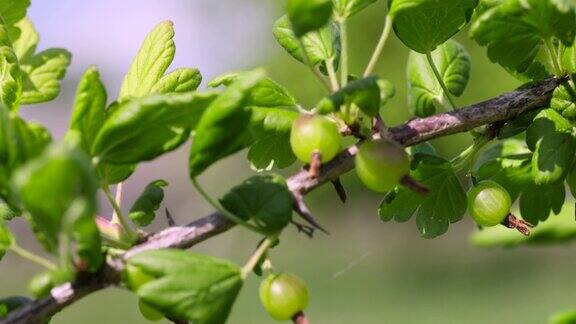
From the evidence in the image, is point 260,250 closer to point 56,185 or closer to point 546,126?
point 56,185

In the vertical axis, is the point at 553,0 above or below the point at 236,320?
above

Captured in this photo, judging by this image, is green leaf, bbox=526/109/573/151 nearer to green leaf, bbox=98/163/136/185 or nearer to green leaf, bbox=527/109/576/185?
green leaf, bbox=527/109/576/185

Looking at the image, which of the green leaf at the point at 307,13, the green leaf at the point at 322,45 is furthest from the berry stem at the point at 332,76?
the green leaf at the point at 307,13

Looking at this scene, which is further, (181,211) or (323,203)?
(181,211)

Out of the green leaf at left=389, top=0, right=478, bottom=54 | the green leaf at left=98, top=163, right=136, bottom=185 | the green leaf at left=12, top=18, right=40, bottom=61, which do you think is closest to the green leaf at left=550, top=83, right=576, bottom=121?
the green leaf at left=389, top=0, right=478, bottom=54

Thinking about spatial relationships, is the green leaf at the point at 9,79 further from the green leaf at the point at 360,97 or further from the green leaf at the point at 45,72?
the green leaf at the point at 360,97

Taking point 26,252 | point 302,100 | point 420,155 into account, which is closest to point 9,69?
Result: point 26,252

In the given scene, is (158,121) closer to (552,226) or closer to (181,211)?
(552,226)
